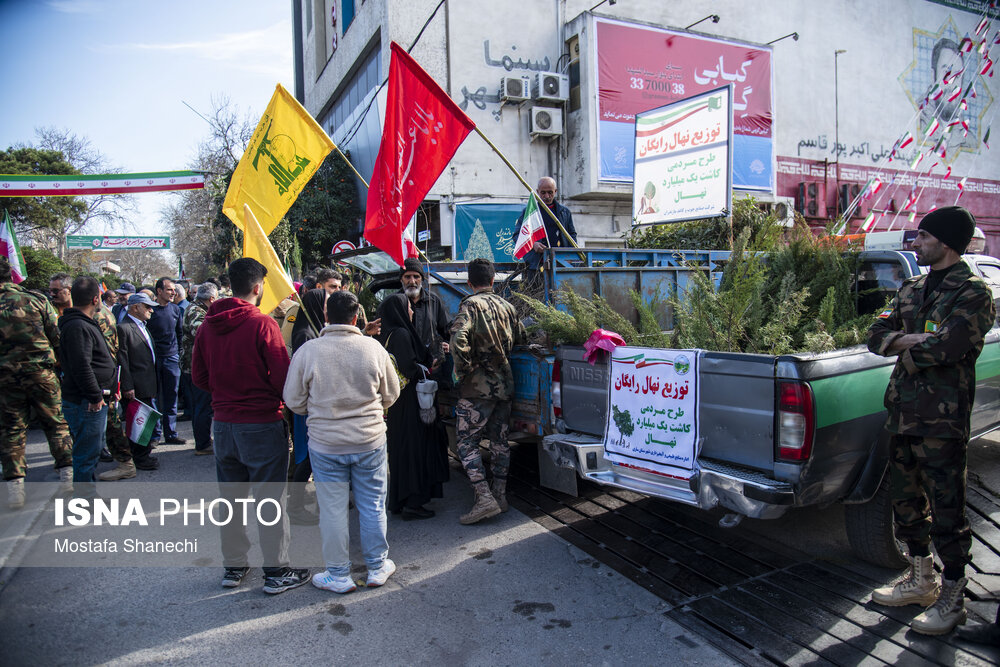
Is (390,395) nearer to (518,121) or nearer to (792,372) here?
(792,372)

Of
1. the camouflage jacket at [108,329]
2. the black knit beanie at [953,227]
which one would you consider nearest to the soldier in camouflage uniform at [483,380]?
the black knit beanie at [953,227]

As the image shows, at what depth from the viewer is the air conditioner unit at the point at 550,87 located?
13812mm

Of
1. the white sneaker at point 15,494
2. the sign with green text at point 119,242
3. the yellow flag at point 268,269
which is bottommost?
the white sneaker at point 15,494

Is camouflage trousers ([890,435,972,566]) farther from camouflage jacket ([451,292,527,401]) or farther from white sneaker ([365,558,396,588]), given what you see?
white sneaker ([365,558,396,588])

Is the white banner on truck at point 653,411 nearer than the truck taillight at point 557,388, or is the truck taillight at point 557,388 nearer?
the white banner on truck at point 653,411

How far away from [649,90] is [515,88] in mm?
3472

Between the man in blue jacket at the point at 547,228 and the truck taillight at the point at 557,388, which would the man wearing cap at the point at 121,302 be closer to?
the man in blue jacket at the point at 547,228

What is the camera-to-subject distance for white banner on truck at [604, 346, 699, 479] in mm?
3396

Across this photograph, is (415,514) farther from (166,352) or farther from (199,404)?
(166,352)

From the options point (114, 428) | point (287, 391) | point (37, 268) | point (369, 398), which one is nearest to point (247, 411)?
point (287, 391)

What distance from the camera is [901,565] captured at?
3.55 metres

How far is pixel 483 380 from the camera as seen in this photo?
463cm

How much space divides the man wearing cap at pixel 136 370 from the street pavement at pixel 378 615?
1608 millimetres

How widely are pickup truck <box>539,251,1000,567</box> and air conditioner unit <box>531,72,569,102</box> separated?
11456mm
